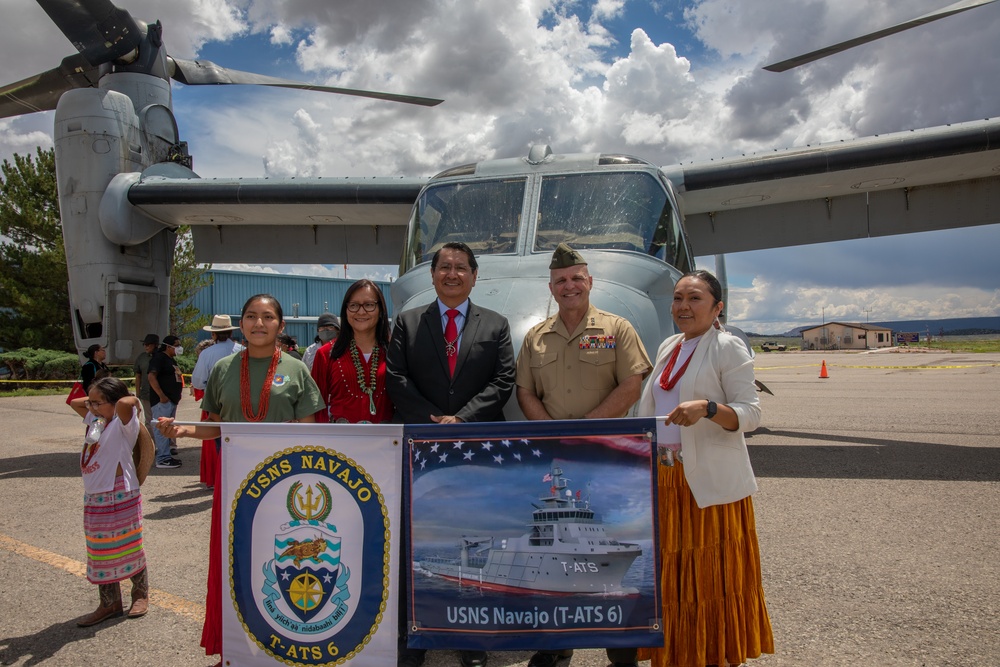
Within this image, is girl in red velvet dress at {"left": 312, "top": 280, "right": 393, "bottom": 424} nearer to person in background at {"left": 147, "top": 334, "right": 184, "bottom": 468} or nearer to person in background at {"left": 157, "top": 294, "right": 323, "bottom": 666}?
person in background at {"left": 157, "top": 294, "right": 323, "bottom": 666}

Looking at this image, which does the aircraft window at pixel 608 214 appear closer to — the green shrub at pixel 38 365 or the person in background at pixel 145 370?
the person in background at pixel 145 370

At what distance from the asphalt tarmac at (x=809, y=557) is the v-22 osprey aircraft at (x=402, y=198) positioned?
2247 mm

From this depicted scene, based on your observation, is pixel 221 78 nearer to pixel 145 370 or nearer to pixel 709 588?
pixel 145 370

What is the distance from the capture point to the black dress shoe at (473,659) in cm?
307

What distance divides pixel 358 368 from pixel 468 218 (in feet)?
7.26

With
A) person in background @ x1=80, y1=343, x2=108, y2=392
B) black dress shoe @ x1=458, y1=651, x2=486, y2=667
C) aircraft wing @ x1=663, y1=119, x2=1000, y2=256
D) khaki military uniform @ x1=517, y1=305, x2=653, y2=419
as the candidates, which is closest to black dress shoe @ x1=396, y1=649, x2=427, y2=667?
black dress shoe @ x1=458, y1=651, x2=486, y2=667

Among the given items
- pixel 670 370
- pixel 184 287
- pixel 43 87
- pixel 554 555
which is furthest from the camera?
pixel 184 287

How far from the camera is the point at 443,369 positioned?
10.6 feet

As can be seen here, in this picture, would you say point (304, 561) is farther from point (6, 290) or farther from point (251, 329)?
point (6, 290)

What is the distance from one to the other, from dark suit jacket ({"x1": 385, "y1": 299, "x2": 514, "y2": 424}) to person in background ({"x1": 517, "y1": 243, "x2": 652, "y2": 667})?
14cm

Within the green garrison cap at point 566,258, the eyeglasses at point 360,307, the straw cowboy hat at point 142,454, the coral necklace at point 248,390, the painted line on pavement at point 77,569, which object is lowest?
the painted line on pavement at point 77,569

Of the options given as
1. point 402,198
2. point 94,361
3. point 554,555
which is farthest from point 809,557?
point 94,361

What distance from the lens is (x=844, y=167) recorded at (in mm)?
7770

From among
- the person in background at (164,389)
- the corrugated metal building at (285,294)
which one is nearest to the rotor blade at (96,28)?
the person in background at (164,389)
